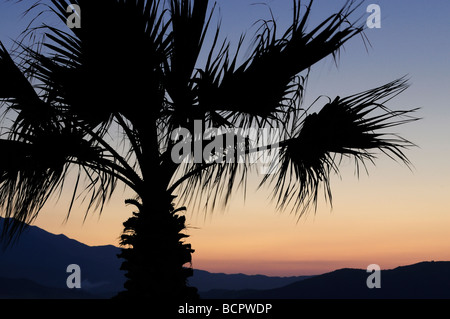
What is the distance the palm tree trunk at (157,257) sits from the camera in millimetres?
4758

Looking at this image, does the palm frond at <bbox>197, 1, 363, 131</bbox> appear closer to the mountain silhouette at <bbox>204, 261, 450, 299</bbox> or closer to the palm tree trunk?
the palm tree trunk

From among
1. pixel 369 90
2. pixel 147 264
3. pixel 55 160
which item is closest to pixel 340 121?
pixel 369 90

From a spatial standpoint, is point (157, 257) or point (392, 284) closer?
point (157, 257)

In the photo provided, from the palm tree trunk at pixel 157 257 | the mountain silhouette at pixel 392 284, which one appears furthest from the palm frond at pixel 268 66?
the mountain silhouette at pixel 392 284

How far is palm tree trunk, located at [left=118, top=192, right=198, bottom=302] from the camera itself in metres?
4.76

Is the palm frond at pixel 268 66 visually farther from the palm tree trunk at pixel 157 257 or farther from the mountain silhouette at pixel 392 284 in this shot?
the mountain silhouette at pixel 392 284

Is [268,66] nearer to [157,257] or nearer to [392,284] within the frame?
[157,257]

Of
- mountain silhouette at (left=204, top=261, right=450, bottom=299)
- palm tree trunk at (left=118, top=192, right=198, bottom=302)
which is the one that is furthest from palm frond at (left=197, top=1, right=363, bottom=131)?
mountain silhouette at (left=204, top=261, right=450, bottom=299)

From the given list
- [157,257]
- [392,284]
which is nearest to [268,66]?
[157,257]

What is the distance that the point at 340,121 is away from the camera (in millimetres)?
5031

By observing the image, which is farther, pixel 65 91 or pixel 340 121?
pixel 340 121

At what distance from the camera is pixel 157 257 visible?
4.80 meters

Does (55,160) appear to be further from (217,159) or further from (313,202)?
(313,202)
